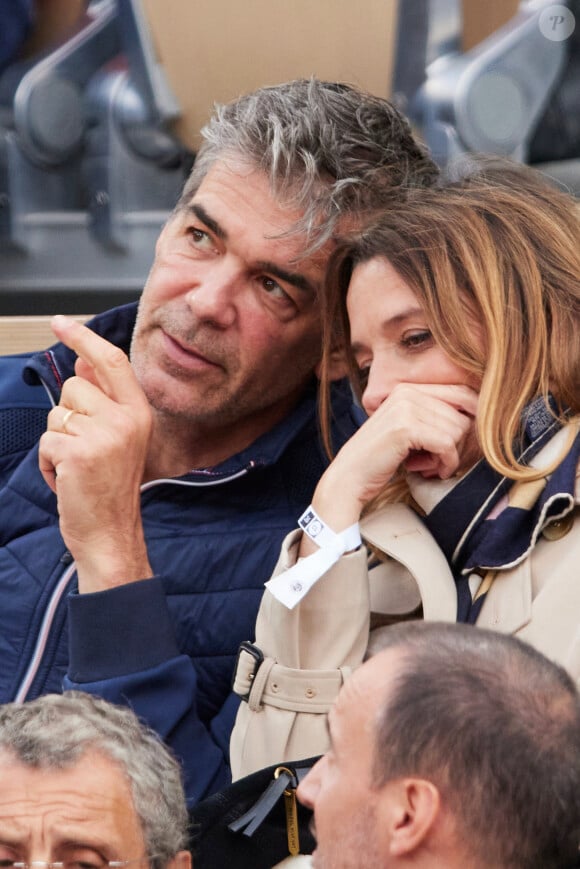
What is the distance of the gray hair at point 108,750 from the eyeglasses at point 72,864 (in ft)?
0.15

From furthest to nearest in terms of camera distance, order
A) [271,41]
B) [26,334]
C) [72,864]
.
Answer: [271,41] → [26,334] → [72,864]

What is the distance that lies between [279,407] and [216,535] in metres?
0.34

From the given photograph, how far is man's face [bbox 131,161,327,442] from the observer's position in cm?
242

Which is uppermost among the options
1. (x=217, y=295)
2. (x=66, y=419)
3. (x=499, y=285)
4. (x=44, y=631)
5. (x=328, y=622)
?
(x=499, y=285)

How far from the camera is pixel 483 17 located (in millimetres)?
3326

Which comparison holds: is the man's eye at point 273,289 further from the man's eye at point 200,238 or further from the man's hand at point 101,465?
the man's hand at point 101,465

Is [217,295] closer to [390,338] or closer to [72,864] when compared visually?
[390,338]

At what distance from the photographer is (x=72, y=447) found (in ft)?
7.14

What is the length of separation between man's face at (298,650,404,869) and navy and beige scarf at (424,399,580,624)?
49 cm

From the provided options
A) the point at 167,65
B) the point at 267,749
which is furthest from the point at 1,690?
the point at 167,65

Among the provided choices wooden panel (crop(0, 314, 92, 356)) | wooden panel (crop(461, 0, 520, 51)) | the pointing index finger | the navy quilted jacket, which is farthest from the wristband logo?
wooden panel (crop(461, 0, 520, 51))

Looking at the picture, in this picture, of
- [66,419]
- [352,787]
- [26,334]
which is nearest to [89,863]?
[352,787]

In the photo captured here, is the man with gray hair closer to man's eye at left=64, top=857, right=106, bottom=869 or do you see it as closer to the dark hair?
man's eye at left=64, top=857, right=106, bottom=869

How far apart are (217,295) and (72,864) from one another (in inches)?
45.7
